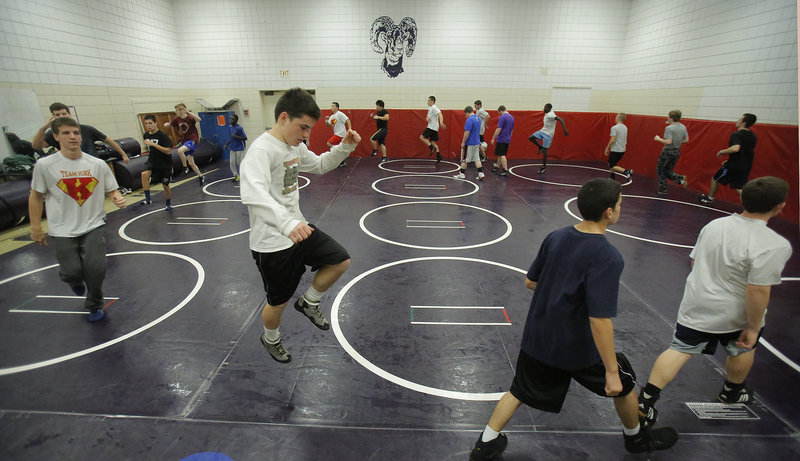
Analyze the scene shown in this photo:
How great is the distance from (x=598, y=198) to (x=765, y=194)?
4.57 feet

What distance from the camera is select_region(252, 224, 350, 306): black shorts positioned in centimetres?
293

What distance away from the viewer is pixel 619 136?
10.7m

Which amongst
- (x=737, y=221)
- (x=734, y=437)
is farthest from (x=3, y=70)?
(x=734, y=437)

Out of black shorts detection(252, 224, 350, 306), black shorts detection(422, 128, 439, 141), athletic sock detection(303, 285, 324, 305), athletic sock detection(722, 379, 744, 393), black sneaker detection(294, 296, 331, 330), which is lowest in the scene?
athletic sock detection(722, 379, 744, 393)

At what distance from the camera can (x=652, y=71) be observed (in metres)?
13.9

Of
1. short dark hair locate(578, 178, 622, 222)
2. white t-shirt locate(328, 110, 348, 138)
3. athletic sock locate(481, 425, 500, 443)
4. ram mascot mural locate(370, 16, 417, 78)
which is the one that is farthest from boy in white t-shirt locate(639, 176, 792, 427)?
ram mascot mural locate(370, 16, 417, 78)

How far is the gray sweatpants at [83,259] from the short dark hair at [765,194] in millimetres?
5841

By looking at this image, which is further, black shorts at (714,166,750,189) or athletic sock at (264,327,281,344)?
black shorts at (714,166,750,189)

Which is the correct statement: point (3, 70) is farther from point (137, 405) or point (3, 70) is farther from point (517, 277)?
point (517, 277)

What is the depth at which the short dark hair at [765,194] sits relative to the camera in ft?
7.82

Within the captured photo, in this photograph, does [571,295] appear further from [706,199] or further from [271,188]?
[706,199]

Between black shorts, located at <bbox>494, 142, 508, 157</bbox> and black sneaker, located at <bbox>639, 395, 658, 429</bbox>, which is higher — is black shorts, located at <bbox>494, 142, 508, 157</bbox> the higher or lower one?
the higher one

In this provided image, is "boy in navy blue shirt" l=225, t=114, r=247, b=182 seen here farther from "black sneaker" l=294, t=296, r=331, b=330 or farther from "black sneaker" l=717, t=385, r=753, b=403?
"black sneaker" l=717, t=385, r=753, b=403

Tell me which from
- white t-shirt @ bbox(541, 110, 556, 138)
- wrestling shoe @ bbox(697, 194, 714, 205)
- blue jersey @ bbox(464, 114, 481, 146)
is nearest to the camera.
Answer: wrestling shoe @ bbox(697, 194, 714, 205)
